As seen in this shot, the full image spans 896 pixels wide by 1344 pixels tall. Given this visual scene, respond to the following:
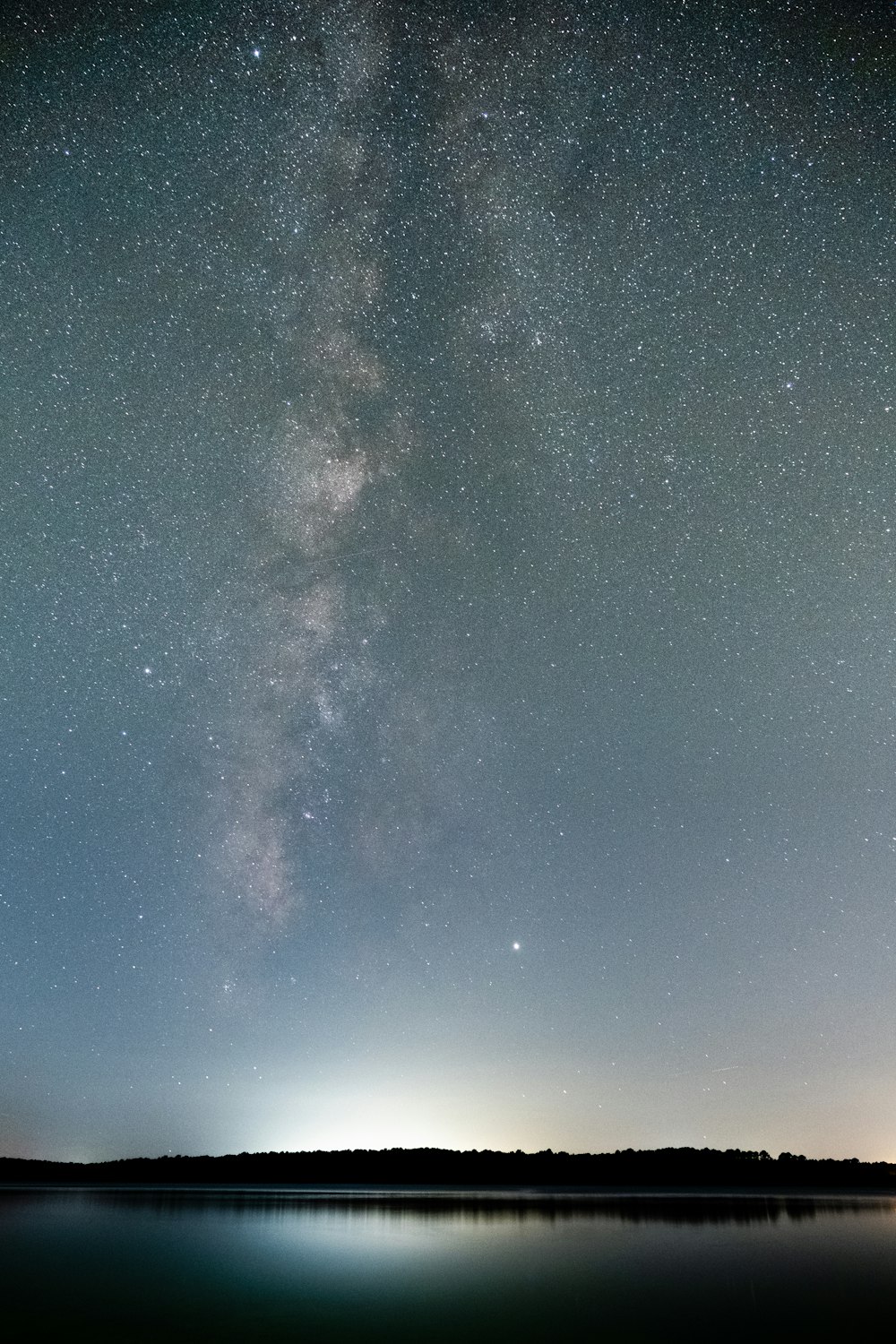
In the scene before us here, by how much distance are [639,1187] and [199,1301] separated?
89.5m

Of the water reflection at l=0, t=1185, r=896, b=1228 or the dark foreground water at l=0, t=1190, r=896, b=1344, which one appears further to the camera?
the water reflection at l=0, t=1185, r=896, b=1228

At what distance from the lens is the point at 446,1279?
20.4 metres

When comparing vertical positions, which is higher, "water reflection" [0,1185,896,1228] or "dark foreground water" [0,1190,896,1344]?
"dark foreground water" [0,1190,896,1344]

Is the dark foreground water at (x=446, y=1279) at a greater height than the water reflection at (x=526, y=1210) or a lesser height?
greater

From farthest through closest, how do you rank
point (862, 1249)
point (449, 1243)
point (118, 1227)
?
point (118, 1227)
point (449, 1243)
point (862, 1249)

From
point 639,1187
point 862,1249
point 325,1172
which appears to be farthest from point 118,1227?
point 325,1172

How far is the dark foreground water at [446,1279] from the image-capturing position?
14148 millimetres

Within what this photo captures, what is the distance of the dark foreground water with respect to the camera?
14.1 m

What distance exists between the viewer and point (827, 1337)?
13250 mm

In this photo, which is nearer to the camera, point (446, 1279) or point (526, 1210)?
point (446, 1279)

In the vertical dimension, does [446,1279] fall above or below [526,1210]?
above

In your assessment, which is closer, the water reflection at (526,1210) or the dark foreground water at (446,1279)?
the dark foreground water at (446,1279)

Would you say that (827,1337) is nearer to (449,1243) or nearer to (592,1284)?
(592,1284)

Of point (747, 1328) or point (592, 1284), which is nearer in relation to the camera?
point (747, 1328)
